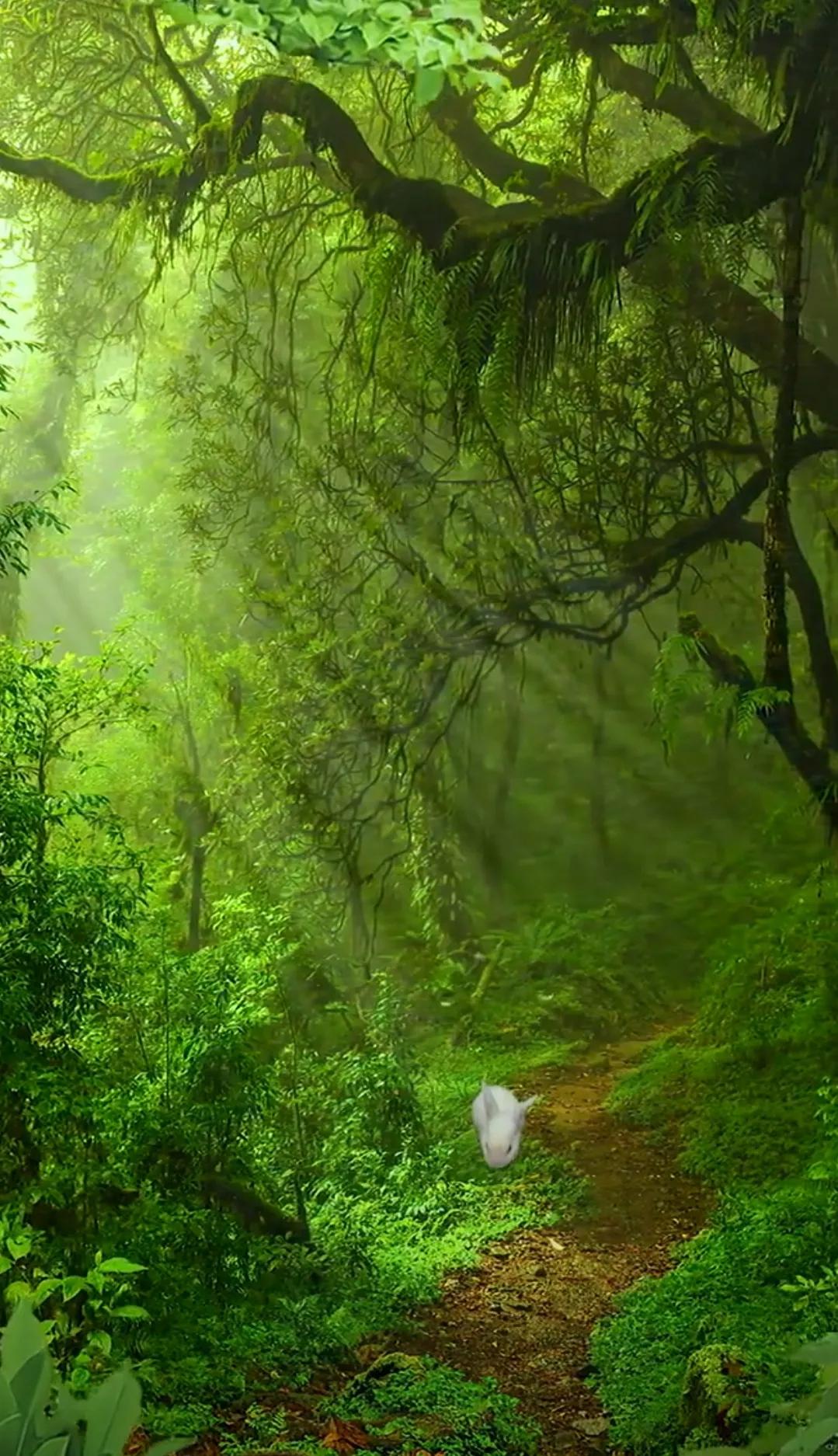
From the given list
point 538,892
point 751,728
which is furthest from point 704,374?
point 538,892

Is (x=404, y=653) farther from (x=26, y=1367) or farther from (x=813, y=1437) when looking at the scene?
(x=813, y=1437)

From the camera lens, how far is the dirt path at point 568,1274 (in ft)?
→ 7.86

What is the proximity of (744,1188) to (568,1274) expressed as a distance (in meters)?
0.44

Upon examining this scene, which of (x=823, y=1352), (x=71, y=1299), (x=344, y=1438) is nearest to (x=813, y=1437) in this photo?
(x=823, y=1352)

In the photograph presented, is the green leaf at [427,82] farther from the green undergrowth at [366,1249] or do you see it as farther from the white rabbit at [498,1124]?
the white rabbit at [498,1124]

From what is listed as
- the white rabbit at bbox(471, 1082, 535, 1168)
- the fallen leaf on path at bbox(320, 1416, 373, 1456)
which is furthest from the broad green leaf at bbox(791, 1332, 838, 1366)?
the white rabbit at bbox(471, 1082, 535, 1168)

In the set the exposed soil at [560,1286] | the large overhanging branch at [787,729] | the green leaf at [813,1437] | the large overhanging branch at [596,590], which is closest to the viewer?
the green leaf at [813,1437]

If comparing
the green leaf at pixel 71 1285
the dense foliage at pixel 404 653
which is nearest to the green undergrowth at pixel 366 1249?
the dense foliage at pixel 404 653

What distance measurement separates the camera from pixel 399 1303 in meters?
2.70

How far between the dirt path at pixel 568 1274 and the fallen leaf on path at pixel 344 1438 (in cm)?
34

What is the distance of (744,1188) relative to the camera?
2.86 m

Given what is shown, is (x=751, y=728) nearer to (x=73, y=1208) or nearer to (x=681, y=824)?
(x=681, y=824)

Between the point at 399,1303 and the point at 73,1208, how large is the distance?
81 centimetres

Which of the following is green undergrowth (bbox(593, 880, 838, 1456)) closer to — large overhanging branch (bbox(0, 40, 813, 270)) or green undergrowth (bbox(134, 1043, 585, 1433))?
green undergrowth (bbox(134, 1043, 585, 1433))
